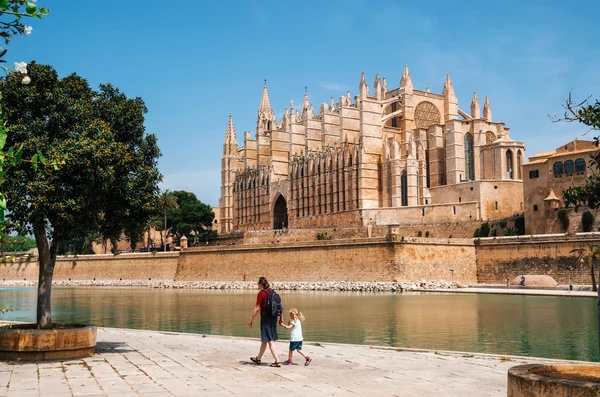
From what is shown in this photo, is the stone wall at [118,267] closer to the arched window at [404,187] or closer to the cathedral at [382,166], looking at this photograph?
the cathedral at [382,166]

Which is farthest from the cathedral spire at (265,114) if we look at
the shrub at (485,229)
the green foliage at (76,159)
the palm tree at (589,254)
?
the green foliage at (76,159)

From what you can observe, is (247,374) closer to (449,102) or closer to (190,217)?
(449,102)

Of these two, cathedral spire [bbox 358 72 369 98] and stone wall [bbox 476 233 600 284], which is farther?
cathedral spire [bbox 358 72 369 98]

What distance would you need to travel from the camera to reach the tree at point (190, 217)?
235ft

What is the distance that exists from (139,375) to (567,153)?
3618 centimetres

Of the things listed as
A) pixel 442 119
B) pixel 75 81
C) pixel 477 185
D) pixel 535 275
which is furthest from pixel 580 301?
pixel 442 119

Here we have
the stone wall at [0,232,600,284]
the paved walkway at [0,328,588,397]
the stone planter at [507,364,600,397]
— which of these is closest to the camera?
the stone planter at [507,364,600,397]

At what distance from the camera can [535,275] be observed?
35.6 meters

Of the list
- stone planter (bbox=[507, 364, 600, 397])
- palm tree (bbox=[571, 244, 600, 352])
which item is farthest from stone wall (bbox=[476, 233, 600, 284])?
stone planter (bbox=[507, 364, 600, 397])

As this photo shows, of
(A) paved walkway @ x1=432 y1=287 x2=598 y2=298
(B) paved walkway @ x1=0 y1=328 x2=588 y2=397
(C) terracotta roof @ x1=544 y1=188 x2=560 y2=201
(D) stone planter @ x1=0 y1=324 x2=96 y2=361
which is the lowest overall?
(A) paved walkway @ x1=432 y1=287 x2=598 y2=298

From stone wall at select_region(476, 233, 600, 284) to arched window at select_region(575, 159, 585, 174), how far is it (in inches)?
205

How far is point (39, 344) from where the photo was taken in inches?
377

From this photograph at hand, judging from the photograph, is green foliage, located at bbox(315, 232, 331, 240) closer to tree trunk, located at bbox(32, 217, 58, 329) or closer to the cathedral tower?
the cathedral tower

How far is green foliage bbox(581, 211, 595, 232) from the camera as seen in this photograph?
3725 centimetres
